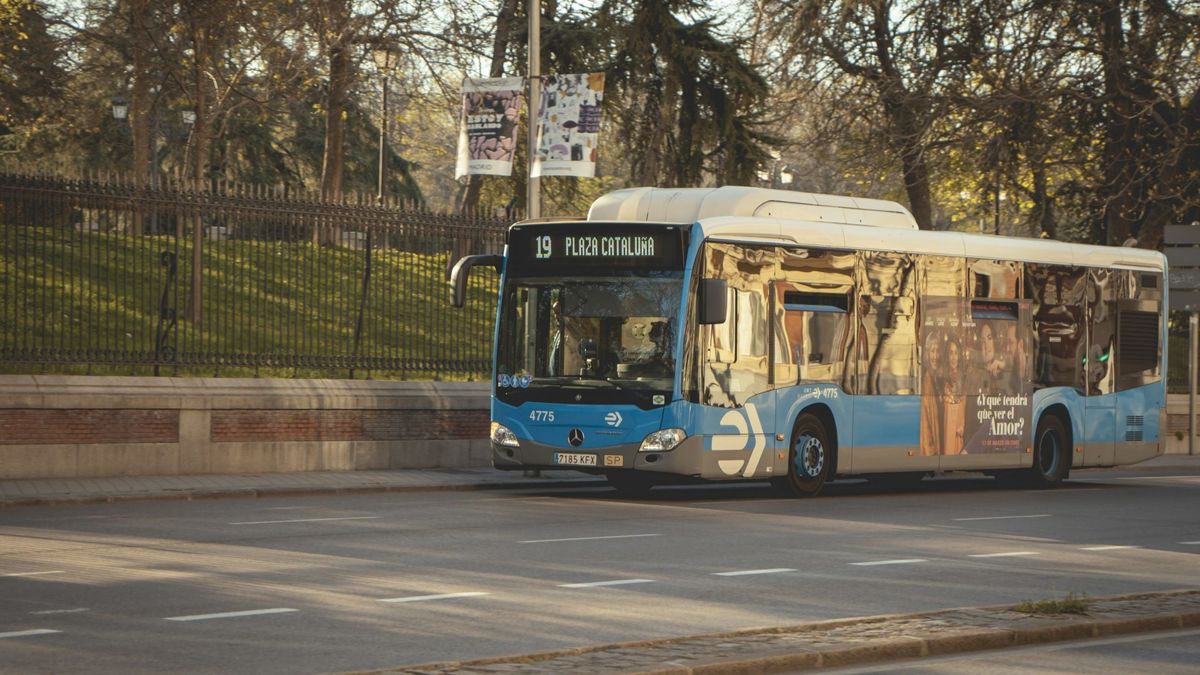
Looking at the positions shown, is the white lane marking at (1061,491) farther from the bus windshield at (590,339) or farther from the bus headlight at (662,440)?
the bus windshield at (590,339)

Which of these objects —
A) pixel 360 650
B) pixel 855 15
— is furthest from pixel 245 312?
pixel 855 15

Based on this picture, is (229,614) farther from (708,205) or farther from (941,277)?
(941,277)

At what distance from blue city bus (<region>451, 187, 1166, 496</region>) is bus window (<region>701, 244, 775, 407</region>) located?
22 millimetres

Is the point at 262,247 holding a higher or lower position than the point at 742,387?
higher

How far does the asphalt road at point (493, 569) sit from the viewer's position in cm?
921

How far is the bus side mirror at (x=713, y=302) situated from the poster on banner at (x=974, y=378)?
4.11 meters

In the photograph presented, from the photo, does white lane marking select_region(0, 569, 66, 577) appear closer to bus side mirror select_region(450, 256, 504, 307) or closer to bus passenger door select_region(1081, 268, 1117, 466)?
bus side mirror select_region(450, 256, 504, 307)

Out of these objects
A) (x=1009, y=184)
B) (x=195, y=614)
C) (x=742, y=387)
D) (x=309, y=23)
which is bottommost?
(x=195, y=614)

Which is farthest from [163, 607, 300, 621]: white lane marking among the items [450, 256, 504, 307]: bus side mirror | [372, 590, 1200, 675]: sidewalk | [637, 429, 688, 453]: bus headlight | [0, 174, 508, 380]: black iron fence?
[0, 174, 508, 380]: black iron fence

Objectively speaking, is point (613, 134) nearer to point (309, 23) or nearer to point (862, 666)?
point (309, 23)

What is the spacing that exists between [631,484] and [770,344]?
256 cm

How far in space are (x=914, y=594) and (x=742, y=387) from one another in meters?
7.90

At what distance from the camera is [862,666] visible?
8727mm

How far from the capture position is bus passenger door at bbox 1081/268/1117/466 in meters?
24.4
